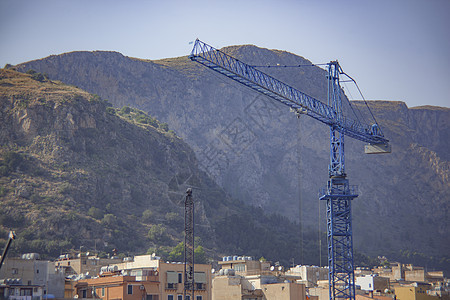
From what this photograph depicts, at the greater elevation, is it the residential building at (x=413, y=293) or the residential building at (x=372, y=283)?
the residential building at (x=372, y=283)

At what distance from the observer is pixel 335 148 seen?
364 feet

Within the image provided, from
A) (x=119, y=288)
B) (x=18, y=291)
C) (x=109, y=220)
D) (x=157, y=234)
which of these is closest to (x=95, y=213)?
(x=109, y=220)

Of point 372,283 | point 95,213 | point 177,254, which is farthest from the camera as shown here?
point 95,213

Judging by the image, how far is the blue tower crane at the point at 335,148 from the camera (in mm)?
100688

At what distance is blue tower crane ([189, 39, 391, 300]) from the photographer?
10069cm

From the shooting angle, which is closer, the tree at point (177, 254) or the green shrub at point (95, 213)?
the tree at point (177, 254)

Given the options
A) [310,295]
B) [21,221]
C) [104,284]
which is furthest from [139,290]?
[21,221]

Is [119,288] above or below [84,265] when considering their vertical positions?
below

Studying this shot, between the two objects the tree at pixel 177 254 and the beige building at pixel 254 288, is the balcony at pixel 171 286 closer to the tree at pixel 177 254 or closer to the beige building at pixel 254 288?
the beige building at pixel 254 288

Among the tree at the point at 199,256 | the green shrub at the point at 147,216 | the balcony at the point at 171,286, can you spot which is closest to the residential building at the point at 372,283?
the balcony at the point at 171,286

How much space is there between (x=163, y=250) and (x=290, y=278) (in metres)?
62.9

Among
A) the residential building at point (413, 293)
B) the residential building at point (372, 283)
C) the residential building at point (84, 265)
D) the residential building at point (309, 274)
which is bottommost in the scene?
the residential building at point (413, 293)

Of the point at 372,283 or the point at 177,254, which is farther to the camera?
the point at 177,254

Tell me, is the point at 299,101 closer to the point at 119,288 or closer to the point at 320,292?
the point at 320,292
